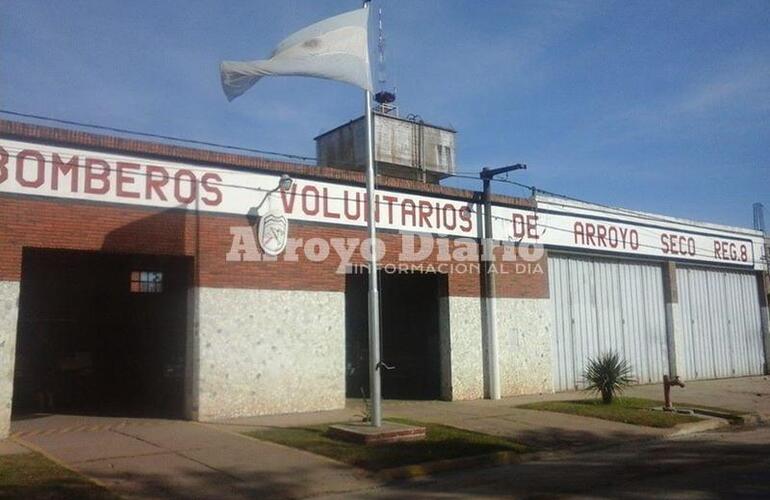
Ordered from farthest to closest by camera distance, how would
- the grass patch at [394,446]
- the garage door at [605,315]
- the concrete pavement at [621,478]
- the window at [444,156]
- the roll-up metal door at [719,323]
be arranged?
the roll-up metal door at [719,323] → the window at [444,156] → the garage door at [605,315] → the grass patch at [394,446] → the concrete pavement at [621,478]

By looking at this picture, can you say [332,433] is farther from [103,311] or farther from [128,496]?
[103,311]

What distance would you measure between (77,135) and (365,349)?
11.0 metres

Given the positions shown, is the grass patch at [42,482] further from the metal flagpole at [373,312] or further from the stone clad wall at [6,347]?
the metal flagpole at [373,312]

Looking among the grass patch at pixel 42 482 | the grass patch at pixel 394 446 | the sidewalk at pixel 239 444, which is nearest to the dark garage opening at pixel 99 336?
the sidewalk at pixel 239 444

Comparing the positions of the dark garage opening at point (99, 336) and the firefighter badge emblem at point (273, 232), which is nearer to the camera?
the firefighter badge emblem at point (273, 232)

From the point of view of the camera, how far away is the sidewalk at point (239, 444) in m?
9.35

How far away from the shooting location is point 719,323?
Result: 25.9 meters

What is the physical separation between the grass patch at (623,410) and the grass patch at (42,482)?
10297 mm

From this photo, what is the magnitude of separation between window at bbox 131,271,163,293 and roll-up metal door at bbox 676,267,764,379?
1625cm

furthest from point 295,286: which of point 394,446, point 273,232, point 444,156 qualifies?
point 444,156

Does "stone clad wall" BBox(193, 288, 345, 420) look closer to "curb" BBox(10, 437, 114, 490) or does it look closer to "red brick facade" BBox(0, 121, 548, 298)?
"red brick facade" BBox(0, 121, 548, 298)

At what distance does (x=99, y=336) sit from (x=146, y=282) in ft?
6.19

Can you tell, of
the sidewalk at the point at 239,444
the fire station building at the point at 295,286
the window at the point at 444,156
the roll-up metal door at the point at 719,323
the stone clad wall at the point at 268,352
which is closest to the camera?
the sidewalk at the point at 239,444

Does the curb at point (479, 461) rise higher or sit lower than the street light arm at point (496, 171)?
lower
